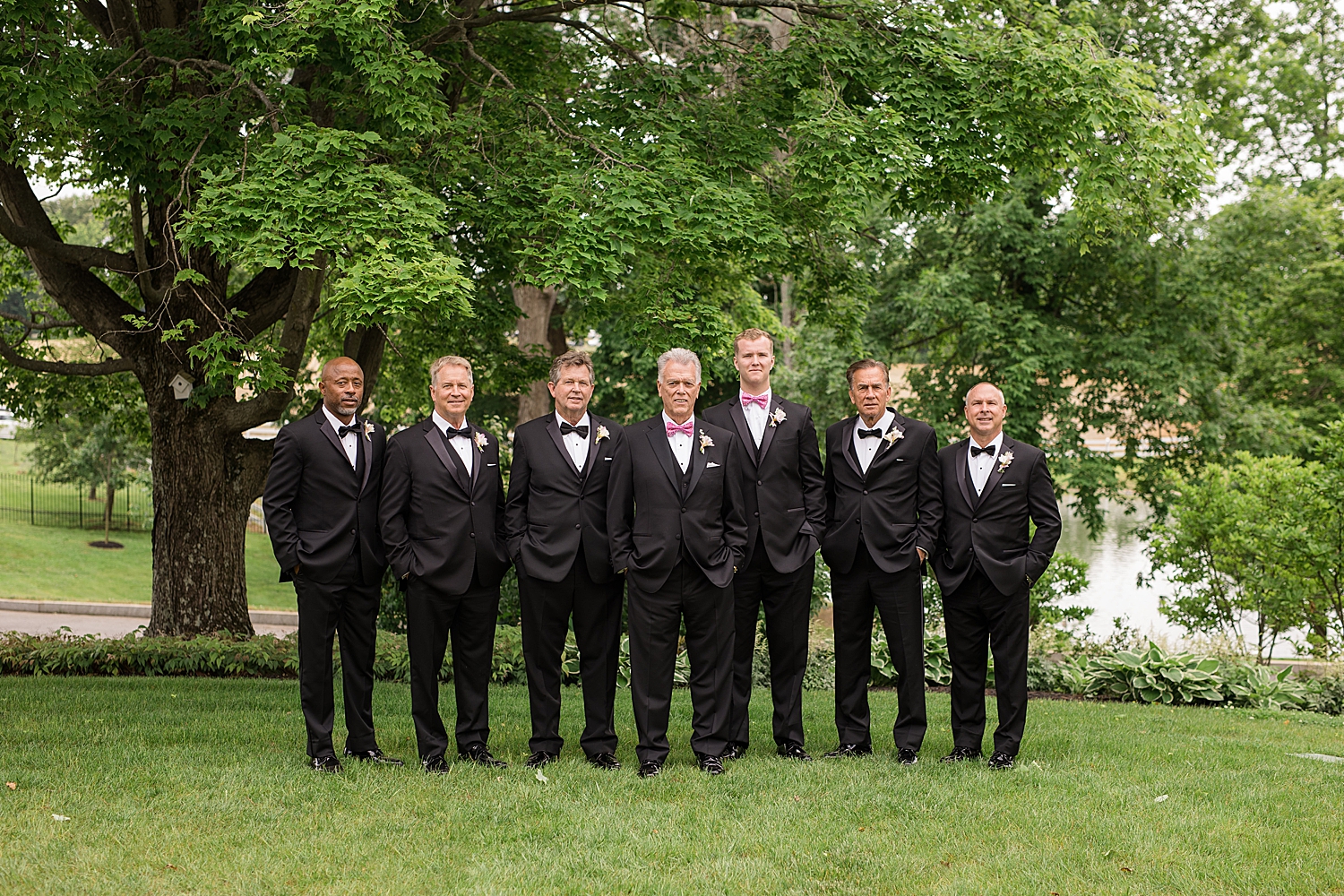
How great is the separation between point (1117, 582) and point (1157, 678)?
16.3 metres

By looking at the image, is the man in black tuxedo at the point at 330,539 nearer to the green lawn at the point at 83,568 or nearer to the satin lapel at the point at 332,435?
the satin lapel at the point at 332,435

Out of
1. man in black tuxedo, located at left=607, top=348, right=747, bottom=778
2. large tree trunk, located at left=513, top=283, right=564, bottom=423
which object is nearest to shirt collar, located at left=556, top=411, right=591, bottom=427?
man in black tuxedo, located at left=607, top=348, right=747, bottom=778

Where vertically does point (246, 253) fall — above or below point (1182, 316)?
below

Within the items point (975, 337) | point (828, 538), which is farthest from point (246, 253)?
point (975, 337)

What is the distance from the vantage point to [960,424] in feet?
64.9

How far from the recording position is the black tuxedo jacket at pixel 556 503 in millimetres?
5832

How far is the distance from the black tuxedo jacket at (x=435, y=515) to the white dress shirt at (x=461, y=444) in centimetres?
3

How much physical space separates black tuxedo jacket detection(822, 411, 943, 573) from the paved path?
12311 mm

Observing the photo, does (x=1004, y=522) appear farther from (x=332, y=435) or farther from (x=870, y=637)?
(x=332, y=435)

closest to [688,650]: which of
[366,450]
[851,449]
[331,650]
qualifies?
[851,449]

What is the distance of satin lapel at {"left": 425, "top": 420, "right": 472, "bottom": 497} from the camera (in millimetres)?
5828

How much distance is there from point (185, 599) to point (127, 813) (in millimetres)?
6182

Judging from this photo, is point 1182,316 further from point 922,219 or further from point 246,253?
point 246,253

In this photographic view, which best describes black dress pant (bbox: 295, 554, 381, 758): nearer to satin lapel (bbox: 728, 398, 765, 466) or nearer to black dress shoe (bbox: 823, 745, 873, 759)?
satin lapel (bbox: 728, 398, 765, 466)
